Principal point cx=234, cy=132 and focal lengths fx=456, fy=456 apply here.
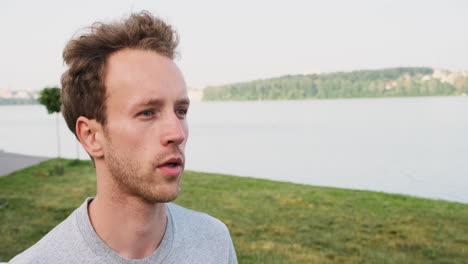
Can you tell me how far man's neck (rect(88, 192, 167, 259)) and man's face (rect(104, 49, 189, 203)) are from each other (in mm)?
71

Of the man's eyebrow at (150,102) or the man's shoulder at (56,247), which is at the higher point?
the man's eyebrow at (150,102)

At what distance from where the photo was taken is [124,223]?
186 cm

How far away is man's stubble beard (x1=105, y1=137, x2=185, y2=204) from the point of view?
1.79 m

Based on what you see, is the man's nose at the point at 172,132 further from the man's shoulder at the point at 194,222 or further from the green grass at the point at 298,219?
the green grass at the point at 298,219

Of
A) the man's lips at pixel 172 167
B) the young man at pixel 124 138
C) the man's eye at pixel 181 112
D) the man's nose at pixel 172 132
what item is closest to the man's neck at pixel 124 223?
the young man at pixel 124 138

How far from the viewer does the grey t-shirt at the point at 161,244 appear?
1.76 metres

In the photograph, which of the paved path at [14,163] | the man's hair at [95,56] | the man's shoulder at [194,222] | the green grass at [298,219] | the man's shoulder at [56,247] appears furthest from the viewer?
the paved path at [14,163]

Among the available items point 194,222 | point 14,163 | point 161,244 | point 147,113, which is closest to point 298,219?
point 194,222

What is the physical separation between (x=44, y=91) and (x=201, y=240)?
21.9 meters

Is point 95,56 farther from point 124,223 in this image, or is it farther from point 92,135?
point 124,223

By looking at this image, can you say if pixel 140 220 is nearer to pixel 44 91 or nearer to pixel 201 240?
pixel 201 240

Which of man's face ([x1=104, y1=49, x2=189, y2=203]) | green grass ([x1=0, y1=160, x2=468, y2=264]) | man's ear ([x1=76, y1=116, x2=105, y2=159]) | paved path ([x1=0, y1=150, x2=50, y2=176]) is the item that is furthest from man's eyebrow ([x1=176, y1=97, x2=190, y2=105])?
paved path ([x1=0, y1=150, x2=50, y2=176])

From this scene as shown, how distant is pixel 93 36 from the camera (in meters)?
1.91

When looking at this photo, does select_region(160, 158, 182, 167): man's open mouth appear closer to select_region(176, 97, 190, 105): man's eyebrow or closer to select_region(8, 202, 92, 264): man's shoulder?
select_region(176, 97, 190, 105): man's eyebrow
